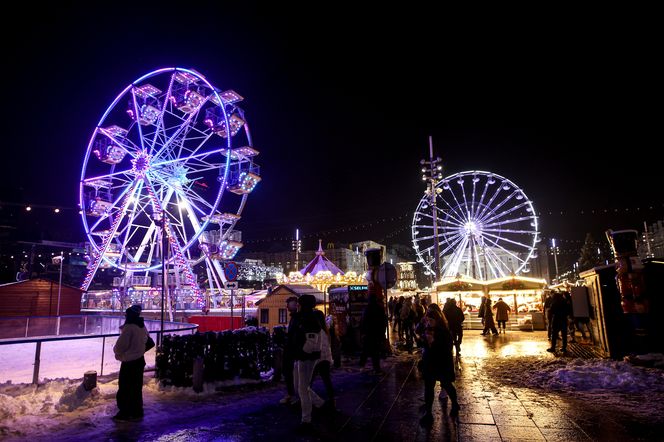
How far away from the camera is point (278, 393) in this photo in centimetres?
737

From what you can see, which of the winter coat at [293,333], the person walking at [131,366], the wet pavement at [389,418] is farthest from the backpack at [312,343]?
the person walking at [131,366]

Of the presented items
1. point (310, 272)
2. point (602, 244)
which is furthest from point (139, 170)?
point (602, 244)

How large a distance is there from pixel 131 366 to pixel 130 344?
311 millimetres

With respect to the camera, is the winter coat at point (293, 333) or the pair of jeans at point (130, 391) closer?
the winter coat at point (293, 333)

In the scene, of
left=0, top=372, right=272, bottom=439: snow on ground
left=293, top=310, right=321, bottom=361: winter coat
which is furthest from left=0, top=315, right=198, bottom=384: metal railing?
left=293, top=310, right=321, bottom=361: winter coat

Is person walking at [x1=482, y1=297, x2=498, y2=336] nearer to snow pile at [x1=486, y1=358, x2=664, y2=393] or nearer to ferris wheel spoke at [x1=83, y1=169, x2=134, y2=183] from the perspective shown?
snow pile at [x1=486, y1=358, x2=664, y2=393]

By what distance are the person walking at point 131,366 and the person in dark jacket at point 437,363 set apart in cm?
393

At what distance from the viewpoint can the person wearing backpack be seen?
5258 mm

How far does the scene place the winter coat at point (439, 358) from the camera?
18.7ft

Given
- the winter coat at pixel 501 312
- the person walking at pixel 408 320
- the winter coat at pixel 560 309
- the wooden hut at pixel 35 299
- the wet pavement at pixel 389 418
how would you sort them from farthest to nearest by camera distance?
1. the wooden hut at pixel 35 299
2. the winter coat at pixel 501 312
3. the person walking at pixel 408 320
4. the winter coat at pixel 560 309
5. the wet pavement at pixel 389 418

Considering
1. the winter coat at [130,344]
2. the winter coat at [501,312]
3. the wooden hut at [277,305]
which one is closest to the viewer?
the winter coat at [130,344]

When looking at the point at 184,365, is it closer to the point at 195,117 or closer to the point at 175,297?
the point at 175,297

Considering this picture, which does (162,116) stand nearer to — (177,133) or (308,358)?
(177,133)

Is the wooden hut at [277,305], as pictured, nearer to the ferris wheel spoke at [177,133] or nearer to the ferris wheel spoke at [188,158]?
the ferris wheel spoke at [188,158]
